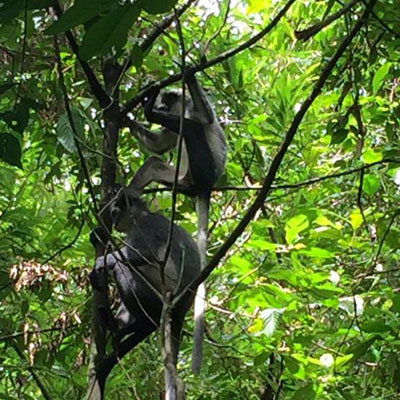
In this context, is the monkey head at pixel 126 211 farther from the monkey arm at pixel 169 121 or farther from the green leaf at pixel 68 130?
the green leaf at pixel 68 130

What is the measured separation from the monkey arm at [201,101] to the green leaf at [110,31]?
306 cm

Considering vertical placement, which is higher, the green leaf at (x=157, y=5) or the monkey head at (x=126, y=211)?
the monkey head at (x=126, y=211)

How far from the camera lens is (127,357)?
371 cm

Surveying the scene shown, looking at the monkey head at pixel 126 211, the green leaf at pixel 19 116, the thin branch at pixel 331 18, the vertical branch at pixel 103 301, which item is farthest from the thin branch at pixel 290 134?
the monkey head at pixel 126 211

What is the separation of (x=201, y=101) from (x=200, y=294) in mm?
1435

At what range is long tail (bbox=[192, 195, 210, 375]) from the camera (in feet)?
8.97

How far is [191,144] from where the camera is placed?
13.5 ft

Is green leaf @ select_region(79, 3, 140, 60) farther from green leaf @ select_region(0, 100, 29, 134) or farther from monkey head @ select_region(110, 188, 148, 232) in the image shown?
A: monkey head @ select_region(110, 188, 148, 232)

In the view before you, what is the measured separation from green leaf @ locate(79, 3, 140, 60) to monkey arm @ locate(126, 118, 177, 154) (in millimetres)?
2807

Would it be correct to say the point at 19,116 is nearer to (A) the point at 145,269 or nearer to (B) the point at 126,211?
(B) the point at 126,211

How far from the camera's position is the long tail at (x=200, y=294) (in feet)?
8.97

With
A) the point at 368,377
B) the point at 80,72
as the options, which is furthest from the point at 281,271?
the point at 80,72

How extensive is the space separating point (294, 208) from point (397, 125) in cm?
90

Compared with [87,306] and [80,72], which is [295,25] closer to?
[80,72]
